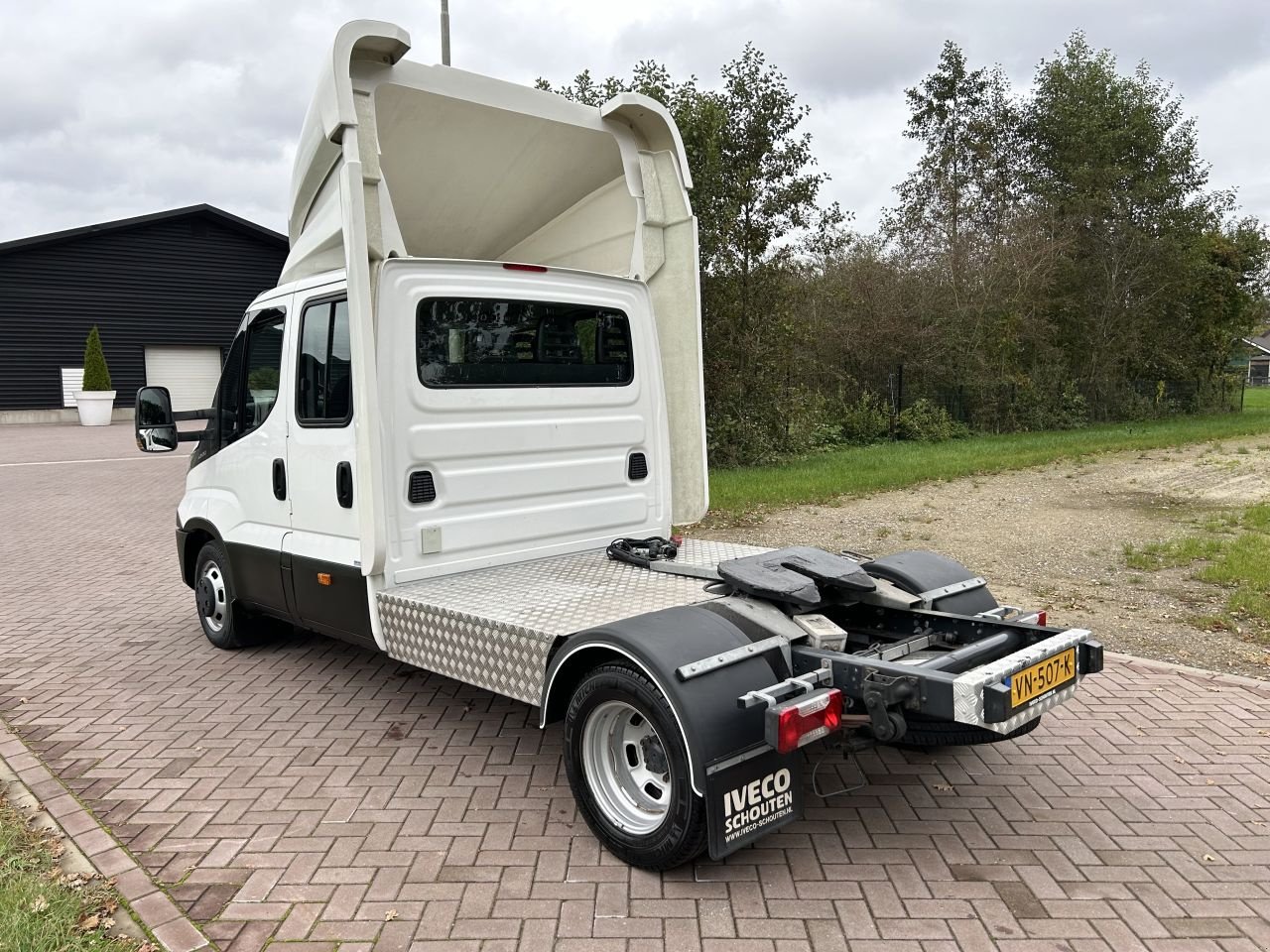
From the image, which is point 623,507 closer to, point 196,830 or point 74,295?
point 196,830

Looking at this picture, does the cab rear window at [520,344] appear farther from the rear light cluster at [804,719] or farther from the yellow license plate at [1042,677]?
the yellow license plate at [1042,677]

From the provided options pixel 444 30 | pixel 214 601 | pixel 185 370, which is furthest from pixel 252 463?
pixel 185 370

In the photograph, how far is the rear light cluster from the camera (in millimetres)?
2877

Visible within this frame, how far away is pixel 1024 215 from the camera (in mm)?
22875

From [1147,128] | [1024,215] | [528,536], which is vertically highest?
[1147,128]

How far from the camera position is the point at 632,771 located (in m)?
3.44

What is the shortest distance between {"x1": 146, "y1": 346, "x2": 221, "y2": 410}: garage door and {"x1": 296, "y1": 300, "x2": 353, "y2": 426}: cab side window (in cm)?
2832

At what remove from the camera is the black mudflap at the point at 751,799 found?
2889 millimetres

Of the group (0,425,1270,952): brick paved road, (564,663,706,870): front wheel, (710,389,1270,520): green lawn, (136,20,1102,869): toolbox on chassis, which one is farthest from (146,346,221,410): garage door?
(564,663,706,870): front wheel

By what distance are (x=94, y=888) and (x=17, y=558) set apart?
7.41 meters

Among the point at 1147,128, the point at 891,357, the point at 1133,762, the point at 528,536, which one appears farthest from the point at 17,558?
the point at 1147,128

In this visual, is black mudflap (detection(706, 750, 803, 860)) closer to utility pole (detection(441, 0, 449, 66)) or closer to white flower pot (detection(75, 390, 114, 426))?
utility pole (detection(441, 0, 449, 66))

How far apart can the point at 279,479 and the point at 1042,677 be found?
390 cm

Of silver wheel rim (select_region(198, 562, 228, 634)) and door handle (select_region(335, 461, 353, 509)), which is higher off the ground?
door handle (select_region(335, 461, 353, 509))
